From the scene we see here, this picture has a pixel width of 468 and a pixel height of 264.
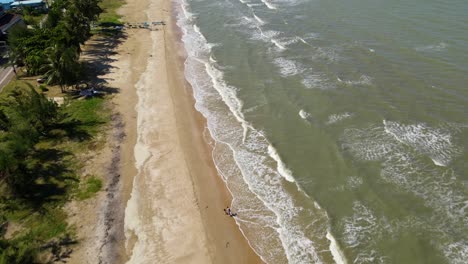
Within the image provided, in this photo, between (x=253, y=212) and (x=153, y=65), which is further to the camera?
(x=153, y=65)

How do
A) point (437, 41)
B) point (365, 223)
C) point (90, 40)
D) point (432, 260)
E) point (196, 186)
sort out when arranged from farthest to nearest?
Answer: 1. point (90, 40)
2. point (437, 41)
3. point (196, 186)
4. point (365, 223)
5. point (432, 260)

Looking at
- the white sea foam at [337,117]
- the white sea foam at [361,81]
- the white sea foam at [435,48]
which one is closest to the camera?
the white sea foam at [337,117]

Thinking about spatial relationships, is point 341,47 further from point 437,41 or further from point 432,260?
point 432,260

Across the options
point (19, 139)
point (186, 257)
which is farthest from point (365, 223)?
point (19, 139)

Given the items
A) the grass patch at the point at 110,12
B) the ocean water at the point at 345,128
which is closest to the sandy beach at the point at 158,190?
the ocean water at the point at 345,128

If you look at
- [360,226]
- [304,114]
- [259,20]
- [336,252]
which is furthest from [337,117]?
[259,20]

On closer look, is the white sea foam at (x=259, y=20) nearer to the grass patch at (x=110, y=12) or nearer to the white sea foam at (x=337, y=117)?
the grass patch at (x=110, y=12)

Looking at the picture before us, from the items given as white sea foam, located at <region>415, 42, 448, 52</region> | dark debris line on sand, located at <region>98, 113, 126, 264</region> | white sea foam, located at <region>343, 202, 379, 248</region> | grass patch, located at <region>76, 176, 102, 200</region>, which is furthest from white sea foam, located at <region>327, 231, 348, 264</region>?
white sea foam, located at <region>415, 42, 448, 52</region>

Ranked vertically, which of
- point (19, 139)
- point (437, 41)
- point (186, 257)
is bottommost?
point (186, 257)
